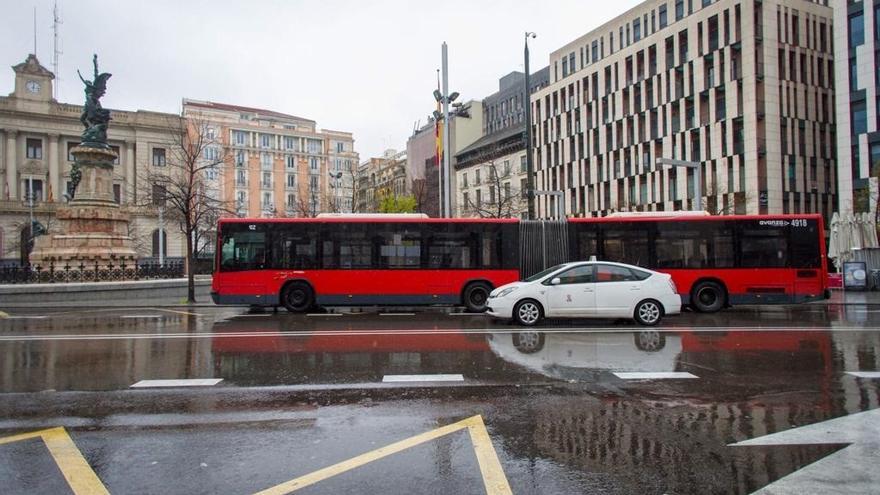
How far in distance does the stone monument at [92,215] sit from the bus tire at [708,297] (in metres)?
23.9

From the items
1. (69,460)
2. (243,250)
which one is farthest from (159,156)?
(69,460)

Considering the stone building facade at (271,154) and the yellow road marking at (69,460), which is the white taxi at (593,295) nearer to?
the yellow road marking at (69,460)

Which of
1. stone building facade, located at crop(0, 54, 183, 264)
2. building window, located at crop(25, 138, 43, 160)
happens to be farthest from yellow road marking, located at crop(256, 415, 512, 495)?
building window, located at crop(25, 138, 43, 160)

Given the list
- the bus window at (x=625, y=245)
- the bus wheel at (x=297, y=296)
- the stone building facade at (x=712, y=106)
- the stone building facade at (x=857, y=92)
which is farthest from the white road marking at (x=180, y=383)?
the stone building facade at (x=857, y=92)

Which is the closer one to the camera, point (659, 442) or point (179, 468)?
point (179, 468)

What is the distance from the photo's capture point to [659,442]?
509cm

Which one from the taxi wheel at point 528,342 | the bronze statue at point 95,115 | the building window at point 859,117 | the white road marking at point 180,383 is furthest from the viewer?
the building window at point 859,117

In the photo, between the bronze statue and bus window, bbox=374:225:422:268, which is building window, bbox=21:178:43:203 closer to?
the bronze statue

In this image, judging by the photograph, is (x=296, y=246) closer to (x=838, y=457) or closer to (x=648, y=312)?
(x=648, y=312)

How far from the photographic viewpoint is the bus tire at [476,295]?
1705 centimetres

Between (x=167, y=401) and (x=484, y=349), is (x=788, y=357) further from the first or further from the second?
(x=167, y=401)

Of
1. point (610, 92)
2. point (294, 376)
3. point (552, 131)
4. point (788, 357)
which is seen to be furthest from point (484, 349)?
point (552, 131)

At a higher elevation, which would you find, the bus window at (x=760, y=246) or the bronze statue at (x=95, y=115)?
the bronze statue at (x=95, y=115)

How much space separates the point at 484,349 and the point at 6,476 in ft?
23.0
